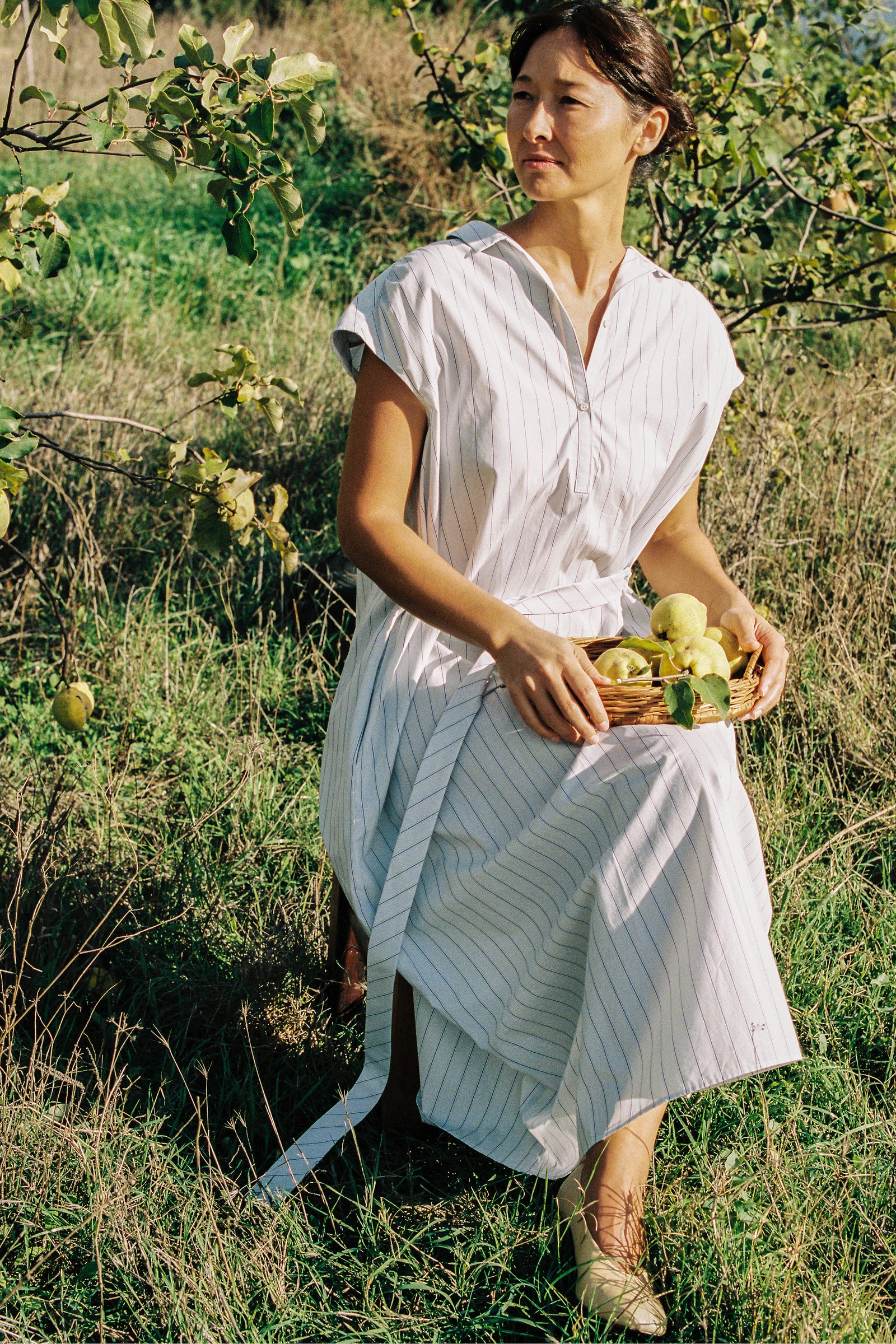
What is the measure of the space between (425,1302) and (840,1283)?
0.59 m

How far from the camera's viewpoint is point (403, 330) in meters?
2.08

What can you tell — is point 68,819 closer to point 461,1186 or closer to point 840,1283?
point 461,1186

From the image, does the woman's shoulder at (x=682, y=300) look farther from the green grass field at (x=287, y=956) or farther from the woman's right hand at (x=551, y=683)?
the green grass field at (x=287, y=956)

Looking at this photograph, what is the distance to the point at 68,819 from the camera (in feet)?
9.40

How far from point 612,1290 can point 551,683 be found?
87cm

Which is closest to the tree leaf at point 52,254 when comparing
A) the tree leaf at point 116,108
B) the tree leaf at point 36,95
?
the tree leaf at point 36,95

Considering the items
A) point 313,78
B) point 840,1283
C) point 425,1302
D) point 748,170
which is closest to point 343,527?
point 313,78

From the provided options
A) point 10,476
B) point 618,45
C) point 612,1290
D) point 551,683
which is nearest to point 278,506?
point 10,476

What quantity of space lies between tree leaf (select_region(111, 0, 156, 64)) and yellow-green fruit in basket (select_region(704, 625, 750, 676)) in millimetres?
1152

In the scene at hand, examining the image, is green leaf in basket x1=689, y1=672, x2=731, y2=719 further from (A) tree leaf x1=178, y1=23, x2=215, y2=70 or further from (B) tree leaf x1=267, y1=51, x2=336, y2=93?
(A) tree leaf x1=178, y1=23, x2=215, y2=70

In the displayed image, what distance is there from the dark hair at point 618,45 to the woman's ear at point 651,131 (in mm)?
11

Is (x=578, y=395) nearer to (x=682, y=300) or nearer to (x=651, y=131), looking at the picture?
(x=682, y=300)

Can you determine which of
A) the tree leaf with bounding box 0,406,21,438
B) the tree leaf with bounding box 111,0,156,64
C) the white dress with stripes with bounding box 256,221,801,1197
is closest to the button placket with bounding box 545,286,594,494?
the white dress with stripes with bounding box 256,221,801,1197

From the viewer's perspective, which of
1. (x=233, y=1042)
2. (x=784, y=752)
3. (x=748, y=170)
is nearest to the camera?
(x=233, y=1042)
